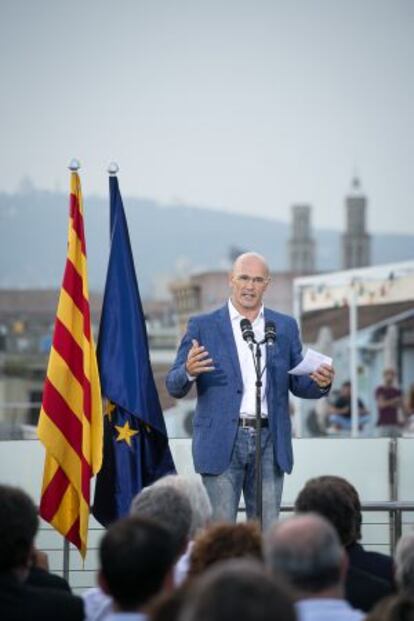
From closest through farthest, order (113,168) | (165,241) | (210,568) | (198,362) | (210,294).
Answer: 1. (210,568)
2. (198,362)
3. (113,168)
4. (210,294)
5. (165,241)

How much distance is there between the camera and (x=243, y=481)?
8.44 metres

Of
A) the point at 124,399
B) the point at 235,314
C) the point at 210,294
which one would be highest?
the point at 210,294

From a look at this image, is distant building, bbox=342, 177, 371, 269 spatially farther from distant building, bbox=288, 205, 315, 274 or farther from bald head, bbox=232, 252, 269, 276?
bald head, bbox=232, 252, 269, 276

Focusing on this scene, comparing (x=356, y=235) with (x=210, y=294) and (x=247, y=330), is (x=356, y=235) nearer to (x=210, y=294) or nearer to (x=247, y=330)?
(x=210, y=294)

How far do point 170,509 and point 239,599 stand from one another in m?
2.44

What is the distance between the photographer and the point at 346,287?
26000 mm

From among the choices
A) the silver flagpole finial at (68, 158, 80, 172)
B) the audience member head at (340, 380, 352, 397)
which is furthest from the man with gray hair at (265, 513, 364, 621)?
the audience member head at (340, 380, 352, 397)

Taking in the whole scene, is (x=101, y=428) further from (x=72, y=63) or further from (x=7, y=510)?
(x=72, y=63)

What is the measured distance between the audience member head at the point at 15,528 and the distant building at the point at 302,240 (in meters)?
123

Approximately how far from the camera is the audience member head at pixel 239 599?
3.64 metres

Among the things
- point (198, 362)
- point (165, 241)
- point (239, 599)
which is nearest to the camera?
point (239, 599)

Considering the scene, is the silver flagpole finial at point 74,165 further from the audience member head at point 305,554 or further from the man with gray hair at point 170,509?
the audience member head at point 305,554

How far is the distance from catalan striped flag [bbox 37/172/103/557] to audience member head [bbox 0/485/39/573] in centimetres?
270

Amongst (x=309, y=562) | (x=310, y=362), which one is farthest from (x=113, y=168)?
(x=309, y=562)
